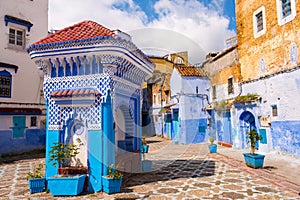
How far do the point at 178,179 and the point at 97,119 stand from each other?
3622 millimetres

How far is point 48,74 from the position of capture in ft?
25.3

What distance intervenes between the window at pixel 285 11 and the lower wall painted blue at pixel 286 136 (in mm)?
5284

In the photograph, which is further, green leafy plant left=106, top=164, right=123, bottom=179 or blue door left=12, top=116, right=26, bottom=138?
blue door left=12, top=116, right=26, bottom=138

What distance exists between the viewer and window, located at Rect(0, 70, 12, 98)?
50.8 ft

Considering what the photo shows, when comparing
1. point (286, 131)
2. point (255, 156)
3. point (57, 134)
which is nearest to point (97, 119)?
point (57, 134)

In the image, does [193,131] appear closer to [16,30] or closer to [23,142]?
[23,142]

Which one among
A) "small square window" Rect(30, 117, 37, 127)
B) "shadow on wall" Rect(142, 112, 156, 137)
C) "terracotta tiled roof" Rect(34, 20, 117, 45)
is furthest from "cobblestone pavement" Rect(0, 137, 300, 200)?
"shadow on wall" Rect(142, 112, 156, 137)

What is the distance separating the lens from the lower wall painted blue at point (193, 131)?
20.6 meters

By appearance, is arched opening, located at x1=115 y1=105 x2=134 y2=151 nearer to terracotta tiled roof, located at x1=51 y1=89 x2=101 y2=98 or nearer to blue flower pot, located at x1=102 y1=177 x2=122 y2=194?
terracotta tiled roof, located at x1=51 y1=89 x2=101 y2=98

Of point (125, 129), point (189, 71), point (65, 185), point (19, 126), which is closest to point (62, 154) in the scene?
point (65, 185)

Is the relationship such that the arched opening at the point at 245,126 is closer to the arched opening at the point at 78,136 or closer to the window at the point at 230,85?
the window at the point at 230,85

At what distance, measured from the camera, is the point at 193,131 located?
2086 centimetres

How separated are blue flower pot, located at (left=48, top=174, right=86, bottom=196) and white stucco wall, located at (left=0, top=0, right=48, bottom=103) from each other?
11139mm

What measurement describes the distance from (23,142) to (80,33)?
11770 millimetres
